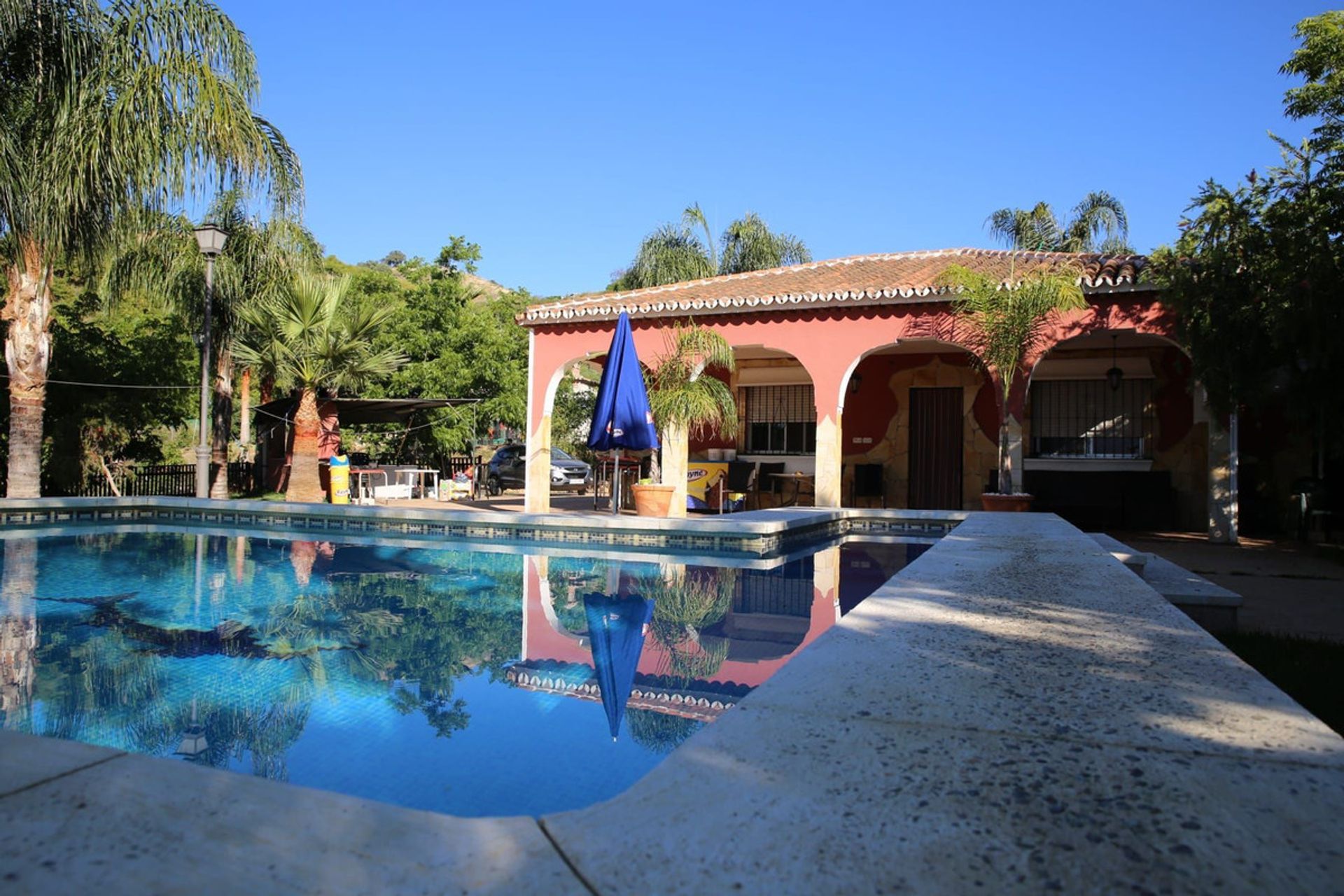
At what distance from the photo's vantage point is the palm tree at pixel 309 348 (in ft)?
49.9

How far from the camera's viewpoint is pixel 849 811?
1494mm

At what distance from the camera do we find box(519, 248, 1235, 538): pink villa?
40.8 ft

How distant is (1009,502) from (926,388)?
166 inches

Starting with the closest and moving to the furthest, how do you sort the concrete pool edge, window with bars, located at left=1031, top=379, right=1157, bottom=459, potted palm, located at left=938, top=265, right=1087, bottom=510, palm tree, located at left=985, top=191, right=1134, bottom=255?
the concrete pool edge
potted palm, located at left=938, top=265, right=1087, bottom=510
window with bars, located at left=1031, top=379, right=1157, bottom=459
palm tree, located at left=985, top=191, right=1134, bottom=255

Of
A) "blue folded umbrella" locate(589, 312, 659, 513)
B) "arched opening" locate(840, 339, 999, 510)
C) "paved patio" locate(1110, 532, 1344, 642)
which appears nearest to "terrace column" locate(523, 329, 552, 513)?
"blue folded umbrella" locate(589, 312, 659, 513)

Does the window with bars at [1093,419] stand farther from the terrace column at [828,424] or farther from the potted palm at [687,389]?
the potted palm at [687,389]

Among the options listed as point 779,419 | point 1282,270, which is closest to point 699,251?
point 779,419

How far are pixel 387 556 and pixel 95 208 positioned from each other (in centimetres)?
692

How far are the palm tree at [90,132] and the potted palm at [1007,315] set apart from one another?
10187 mm

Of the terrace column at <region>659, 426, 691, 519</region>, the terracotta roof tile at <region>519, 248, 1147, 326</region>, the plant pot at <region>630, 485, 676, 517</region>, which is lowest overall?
the plant pot at <region>630, 485, 676, 517</region>

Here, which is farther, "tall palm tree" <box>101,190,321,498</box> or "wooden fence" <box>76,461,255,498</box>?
"tall palm tree" <box>101,190,321,498</box>

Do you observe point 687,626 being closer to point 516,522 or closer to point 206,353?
point 516,522

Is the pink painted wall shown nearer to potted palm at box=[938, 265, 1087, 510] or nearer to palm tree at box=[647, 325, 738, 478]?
potted palm at box=[938, 265, 1087, 510]

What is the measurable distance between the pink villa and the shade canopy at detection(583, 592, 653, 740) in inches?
284
